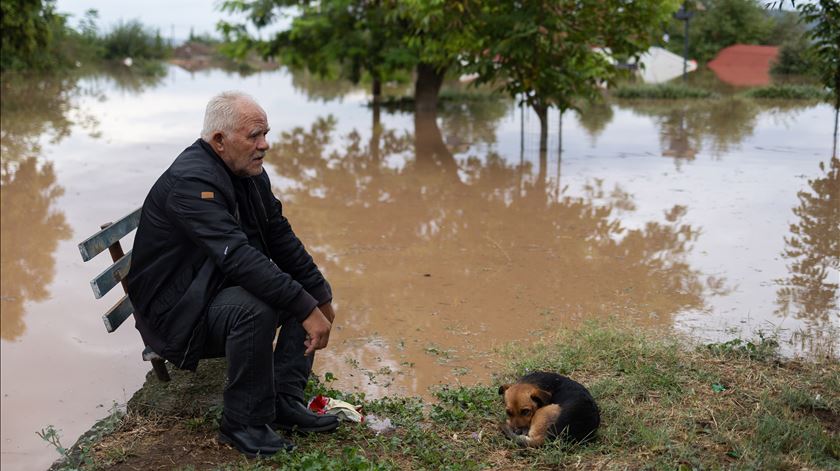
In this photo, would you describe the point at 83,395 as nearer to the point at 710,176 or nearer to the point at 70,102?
the point at 710,176

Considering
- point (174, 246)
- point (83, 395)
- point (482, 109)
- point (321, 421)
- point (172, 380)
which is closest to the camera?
point (174, 246)

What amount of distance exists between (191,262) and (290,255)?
58 centimetres

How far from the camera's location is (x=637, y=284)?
7.14 m

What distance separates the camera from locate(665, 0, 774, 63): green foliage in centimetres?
3469

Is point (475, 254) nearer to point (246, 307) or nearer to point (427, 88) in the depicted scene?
point (246, 307)

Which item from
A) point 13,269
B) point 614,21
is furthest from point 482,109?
point 13,269

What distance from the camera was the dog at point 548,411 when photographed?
3.96m

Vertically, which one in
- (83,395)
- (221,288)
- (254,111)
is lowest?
(83,395)

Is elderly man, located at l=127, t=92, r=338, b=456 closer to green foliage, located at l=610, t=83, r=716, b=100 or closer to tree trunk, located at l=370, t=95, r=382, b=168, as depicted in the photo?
tree trunk, located at l=370, t=95, r=382, b=168

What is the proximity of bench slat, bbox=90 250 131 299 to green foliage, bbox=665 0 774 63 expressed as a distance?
32806 millimetres

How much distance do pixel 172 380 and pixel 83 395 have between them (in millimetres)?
1184

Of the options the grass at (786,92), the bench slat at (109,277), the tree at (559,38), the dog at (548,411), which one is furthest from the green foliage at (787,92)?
the bench slat at (109,277)

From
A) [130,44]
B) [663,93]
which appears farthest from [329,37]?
[130,44]

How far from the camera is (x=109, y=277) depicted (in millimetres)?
4398
